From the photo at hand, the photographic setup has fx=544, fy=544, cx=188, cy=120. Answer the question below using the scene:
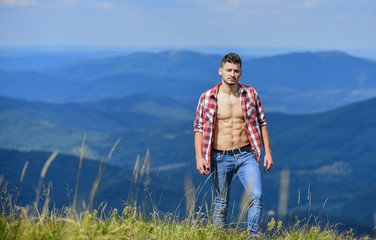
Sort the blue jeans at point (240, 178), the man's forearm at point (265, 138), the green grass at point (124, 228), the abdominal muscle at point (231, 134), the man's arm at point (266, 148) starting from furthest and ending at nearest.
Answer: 1. the abdominal muscle at point (231, 134)
2. the man's forearm at point (265, 138)
3. the man's arm at point (266, 148)
4. the blue jeans at point (240, 178)
5. the green grass at point (124, 228)

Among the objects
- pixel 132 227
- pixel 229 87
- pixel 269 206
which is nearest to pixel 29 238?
pixel 132 227

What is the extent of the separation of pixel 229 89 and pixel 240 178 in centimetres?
92

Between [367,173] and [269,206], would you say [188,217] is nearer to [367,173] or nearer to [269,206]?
[269,206]

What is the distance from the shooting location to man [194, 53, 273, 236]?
528cm

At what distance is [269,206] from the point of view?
14000cm

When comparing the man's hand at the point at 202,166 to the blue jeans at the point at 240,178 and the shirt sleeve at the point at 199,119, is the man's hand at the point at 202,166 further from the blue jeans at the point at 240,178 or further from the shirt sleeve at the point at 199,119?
the shirt sleeve at the point at 199,119

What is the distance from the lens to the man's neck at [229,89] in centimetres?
545

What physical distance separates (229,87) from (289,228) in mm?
1494

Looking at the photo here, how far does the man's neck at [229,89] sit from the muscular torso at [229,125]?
4 cm

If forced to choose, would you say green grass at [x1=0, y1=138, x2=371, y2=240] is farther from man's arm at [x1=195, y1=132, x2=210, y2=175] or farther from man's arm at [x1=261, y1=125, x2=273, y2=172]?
man's arm at [x1=261, y1=125, x2=273, y2=172]

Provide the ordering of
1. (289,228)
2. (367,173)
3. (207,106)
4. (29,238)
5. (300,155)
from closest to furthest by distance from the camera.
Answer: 1. (29,238)
2. (289,228)
3. (207,106)
4. (367,173)
5. (300,155)

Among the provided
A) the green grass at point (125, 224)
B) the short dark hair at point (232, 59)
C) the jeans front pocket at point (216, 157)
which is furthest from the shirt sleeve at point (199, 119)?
the green grass at point (125, 224)

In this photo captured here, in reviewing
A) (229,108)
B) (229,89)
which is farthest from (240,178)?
(229,89)

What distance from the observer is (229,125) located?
5457 mm
